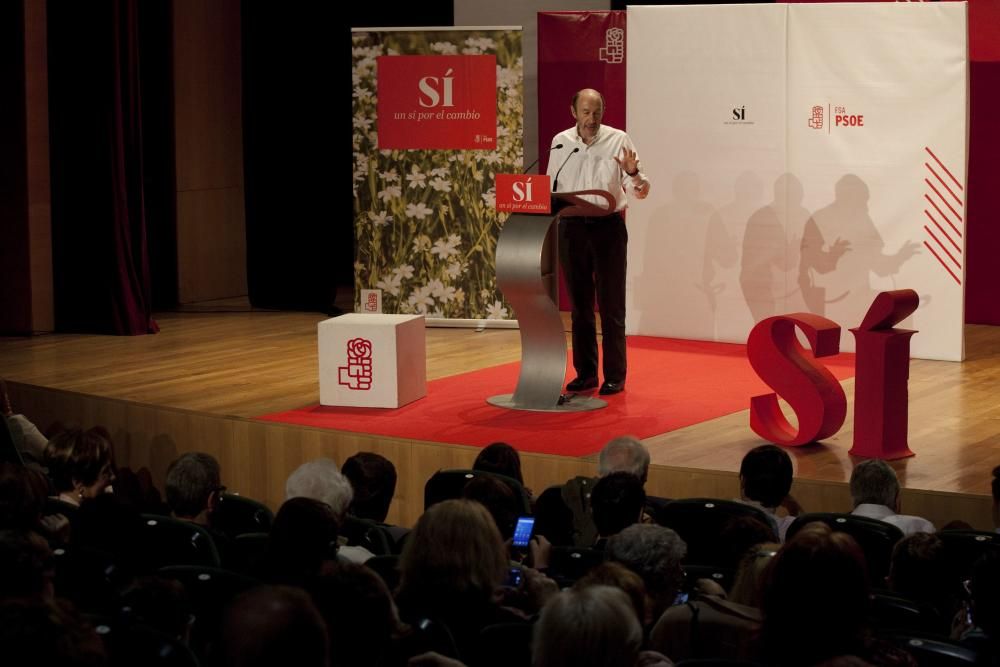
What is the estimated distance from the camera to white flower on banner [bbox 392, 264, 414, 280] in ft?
29.9

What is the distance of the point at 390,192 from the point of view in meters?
9.05

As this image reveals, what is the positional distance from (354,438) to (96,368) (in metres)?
2.27

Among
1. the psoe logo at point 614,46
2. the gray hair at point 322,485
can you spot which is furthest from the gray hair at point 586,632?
the psoe logo at point 614,46

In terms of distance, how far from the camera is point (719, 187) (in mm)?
8250

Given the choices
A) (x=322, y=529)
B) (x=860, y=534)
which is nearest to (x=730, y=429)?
(x=860, y=534)

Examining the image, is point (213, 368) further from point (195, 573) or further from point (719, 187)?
point (195, 573)

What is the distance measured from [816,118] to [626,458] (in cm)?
415

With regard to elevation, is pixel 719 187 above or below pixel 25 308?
above

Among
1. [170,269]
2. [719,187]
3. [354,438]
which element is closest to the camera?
[354,438]

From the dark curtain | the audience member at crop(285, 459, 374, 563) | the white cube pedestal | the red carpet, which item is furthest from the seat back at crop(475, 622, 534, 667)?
the dark curtain

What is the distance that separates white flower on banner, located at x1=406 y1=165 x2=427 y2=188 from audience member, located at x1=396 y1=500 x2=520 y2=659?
6165mm

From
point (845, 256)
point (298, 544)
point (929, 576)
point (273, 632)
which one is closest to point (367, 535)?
point (298, 544)

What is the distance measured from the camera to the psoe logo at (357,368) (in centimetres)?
649

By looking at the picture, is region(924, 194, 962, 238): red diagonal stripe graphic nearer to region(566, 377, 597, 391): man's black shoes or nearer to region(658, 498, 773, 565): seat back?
region(566, 377, 597, 391): man's black shoes
